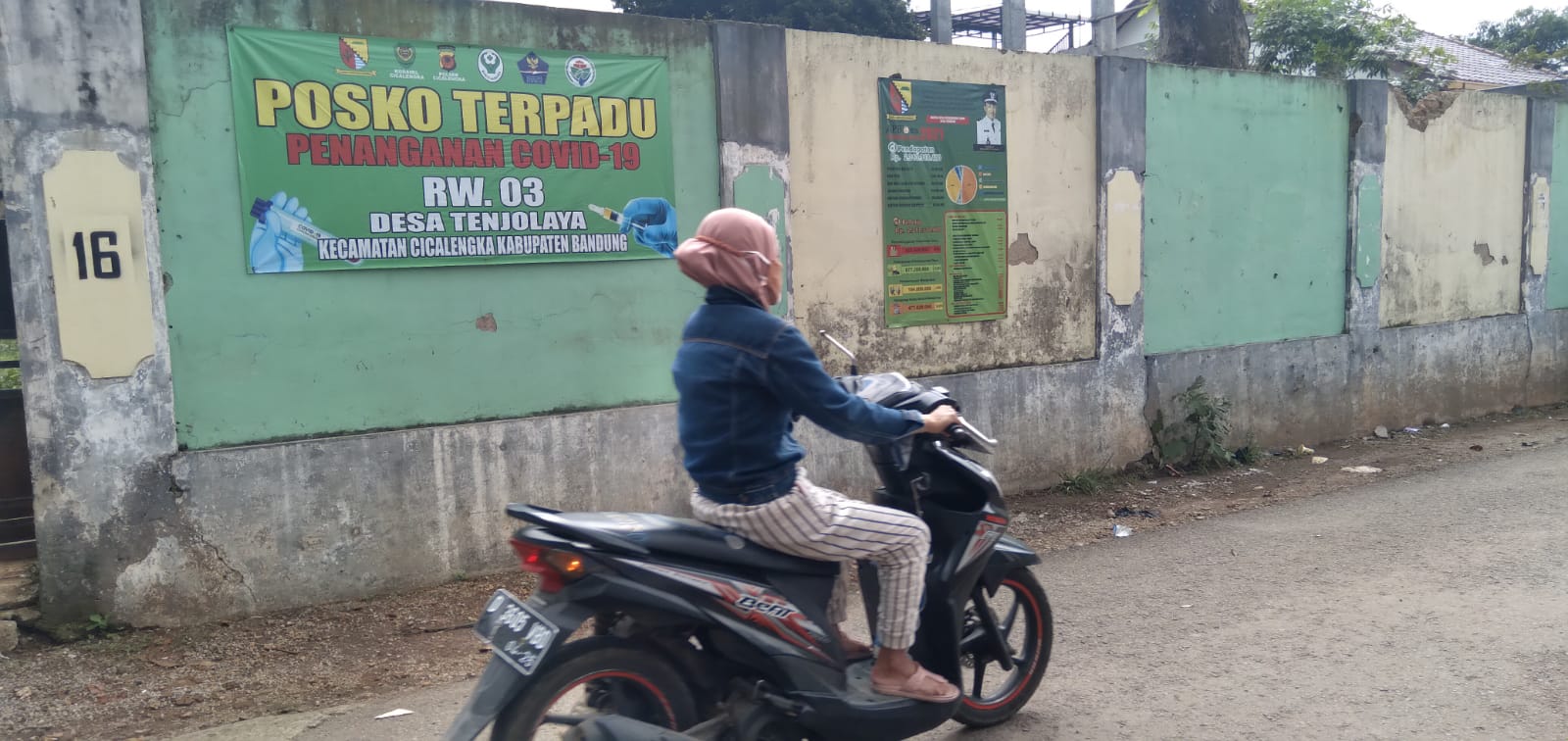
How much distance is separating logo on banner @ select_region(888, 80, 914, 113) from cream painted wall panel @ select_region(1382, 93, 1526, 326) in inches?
200

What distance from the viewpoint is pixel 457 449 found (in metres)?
5.56

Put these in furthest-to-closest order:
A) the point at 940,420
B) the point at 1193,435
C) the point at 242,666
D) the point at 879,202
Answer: the point at 1193,435
the point at 879,202
the point at 242,666
the point at 940,420

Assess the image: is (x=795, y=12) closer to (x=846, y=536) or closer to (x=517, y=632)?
(x=846, y=536)

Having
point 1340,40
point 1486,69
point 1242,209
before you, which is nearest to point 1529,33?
point 1486,69

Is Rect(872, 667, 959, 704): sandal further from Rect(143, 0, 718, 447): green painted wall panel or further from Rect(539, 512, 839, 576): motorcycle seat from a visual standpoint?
Rect(143, 0, 718, 447): green painted wall panel

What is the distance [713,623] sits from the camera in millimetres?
2938

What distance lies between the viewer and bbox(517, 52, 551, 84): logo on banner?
5.64 meters

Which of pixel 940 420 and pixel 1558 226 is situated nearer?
pixel 940 420

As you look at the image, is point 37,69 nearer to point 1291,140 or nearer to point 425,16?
point 425,16

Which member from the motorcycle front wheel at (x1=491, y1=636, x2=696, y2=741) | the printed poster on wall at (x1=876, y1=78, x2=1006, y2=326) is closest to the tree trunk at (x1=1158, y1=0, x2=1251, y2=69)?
the printed poster on wall at (x1=876, y1=78, x2=1006, y2=326)

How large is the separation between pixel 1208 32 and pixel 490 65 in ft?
24.4

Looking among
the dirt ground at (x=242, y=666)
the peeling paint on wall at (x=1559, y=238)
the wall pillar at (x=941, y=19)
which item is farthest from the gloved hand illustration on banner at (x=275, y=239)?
the wall pillar at (x=941, y=19)

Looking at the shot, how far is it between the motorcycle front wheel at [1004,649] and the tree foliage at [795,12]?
69.7ft

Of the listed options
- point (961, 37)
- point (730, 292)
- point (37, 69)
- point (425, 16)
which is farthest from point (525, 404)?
point (961, 37)
